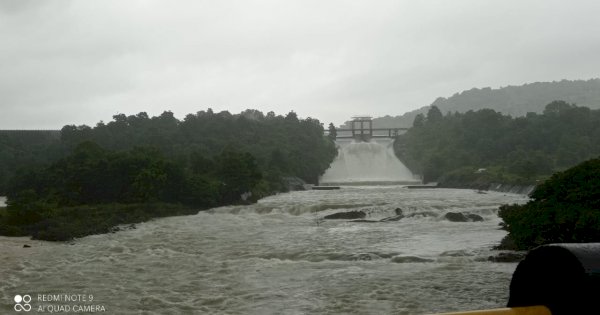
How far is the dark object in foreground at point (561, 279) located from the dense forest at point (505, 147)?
4296 cm

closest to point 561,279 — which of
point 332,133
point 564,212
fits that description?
point 564,212

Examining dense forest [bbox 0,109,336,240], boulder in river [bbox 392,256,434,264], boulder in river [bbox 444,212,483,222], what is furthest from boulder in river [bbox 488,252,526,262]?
dense forest [bbox 0,109,336,240]

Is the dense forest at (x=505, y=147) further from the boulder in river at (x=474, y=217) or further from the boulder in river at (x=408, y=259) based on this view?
the boulder in river at (x=408, y=259)

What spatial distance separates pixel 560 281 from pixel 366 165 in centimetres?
8786

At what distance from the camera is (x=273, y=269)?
47.3ft

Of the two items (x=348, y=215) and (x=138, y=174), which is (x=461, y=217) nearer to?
(x=348, y=215)

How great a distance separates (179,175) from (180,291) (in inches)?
972

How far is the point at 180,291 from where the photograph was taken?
11.9 m

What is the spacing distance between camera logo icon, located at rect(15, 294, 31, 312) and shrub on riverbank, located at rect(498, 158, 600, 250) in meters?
11.1

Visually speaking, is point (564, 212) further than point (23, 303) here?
Yes

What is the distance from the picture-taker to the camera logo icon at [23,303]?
10.3 meters

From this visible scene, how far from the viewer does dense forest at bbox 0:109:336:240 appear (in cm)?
2738

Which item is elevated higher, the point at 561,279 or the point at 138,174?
the point at 561,279

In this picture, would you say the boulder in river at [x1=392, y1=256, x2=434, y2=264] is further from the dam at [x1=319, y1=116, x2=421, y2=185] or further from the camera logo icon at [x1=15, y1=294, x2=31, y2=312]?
the dam at [x1=319, y1=116, x2=421, y2=185]
